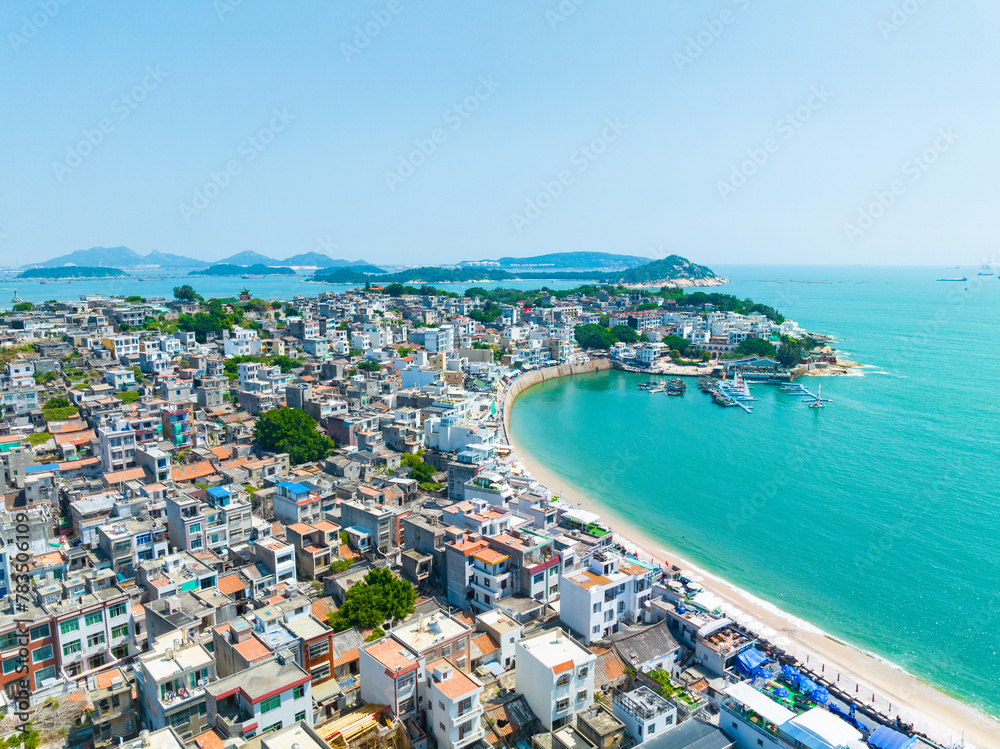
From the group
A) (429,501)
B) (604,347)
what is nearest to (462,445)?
(429,501)

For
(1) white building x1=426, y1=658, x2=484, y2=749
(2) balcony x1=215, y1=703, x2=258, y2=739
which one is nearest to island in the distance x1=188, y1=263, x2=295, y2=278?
(2) balcony x1=215, y1=703, x2=258, y2=739

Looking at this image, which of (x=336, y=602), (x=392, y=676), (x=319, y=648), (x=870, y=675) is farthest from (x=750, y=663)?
(x=336, y=602)

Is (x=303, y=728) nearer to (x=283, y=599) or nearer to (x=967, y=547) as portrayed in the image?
(x=283, y=599)

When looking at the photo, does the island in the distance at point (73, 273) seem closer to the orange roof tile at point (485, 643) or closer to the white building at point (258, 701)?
the orange roof tile at point (485, 643)

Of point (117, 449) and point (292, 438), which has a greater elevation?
point (117, 449)

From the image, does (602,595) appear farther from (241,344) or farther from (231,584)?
(241,344)

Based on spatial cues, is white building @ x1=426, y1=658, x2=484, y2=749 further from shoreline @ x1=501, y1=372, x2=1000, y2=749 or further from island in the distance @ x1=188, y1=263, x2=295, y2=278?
island in the distance @ x1=188, y1=263, x2=295, y2=278

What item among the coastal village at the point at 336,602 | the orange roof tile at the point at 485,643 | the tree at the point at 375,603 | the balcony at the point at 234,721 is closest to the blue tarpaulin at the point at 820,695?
the coastal village at the point at 336,602

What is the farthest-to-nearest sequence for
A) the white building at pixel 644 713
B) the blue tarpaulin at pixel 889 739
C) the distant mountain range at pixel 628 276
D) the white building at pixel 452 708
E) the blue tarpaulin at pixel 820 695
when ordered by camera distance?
the distant mountain range at pixel 628 276 → the blue tarpaulin at pixel 820 695 → the blue tarpaulin at pixel 889 739 → the white building at pixel 644 713 → the white building at pixel 452 708
